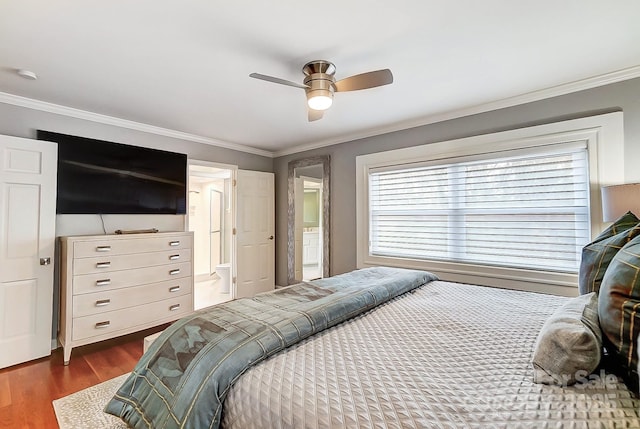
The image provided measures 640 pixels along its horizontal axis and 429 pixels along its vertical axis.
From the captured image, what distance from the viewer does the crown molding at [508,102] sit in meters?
2.35

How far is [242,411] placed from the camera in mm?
983

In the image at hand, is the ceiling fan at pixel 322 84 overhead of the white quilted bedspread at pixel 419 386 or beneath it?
Result: overhead

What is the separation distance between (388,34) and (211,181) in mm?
4955

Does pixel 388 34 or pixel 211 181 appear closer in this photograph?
pixel 388 34

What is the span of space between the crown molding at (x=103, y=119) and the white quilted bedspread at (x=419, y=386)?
3.42 m

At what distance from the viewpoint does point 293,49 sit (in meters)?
1.99

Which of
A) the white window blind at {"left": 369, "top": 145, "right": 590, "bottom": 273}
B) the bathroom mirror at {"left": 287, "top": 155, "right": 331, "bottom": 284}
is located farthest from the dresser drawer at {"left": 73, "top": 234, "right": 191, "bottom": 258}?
the white window blind at {"left": 369, "top": 145, "right": 590, "bottom": 273}

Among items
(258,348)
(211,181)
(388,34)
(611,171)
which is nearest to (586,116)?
(611,171)

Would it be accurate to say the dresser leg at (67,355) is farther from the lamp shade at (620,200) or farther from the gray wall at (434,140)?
the lamp shade at (620,200)

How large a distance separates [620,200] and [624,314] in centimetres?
163

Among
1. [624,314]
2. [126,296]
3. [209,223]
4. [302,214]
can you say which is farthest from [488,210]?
[209,223]

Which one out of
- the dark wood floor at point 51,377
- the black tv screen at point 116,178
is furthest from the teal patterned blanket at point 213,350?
the black tv screen at point 116,178

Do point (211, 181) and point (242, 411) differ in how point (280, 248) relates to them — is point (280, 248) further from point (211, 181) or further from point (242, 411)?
point (242, 411)

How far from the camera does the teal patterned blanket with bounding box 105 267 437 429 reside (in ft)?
3.44
